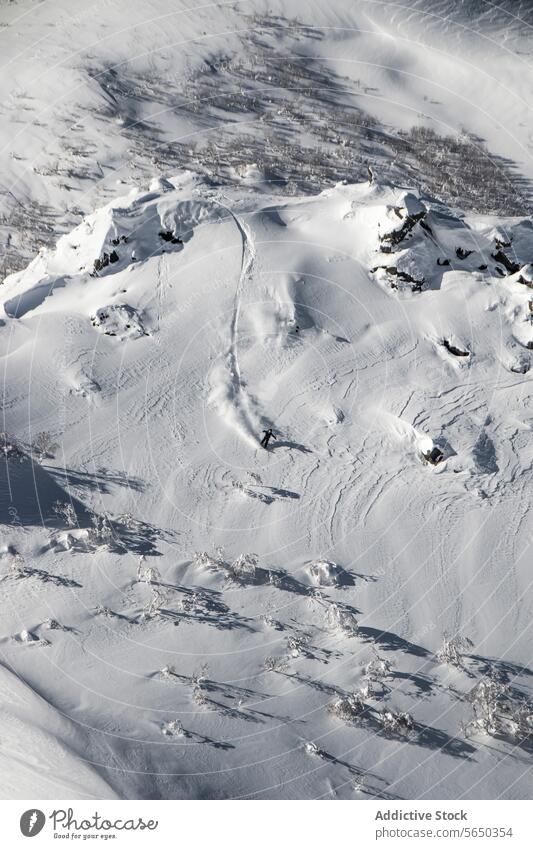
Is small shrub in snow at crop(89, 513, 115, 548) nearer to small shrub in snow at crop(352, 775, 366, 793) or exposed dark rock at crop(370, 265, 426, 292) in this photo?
small shrub in snow at crop(352, 775, 366, 793)

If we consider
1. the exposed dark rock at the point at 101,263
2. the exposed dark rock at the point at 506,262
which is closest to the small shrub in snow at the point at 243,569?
the exposed dark rock at the point at 101,263

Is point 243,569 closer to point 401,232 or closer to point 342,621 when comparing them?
point 342,621

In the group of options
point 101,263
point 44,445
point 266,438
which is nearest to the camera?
point 44,445

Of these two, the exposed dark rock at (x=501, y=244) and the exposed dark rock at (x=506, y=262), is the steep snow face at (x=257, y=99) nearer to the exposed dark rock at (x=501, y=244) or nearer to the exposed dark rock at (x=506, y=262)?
the exposed dark rock at (x=501, y=244)

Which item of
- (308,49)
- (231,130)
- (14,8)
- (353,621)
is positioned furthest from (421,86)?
(353,621)

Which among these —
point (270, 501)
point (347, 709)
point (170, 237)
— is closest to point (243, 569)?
point (270, 501)

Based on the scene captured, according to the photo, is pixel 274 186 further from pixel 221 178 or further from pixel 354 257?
pixel 354 257
